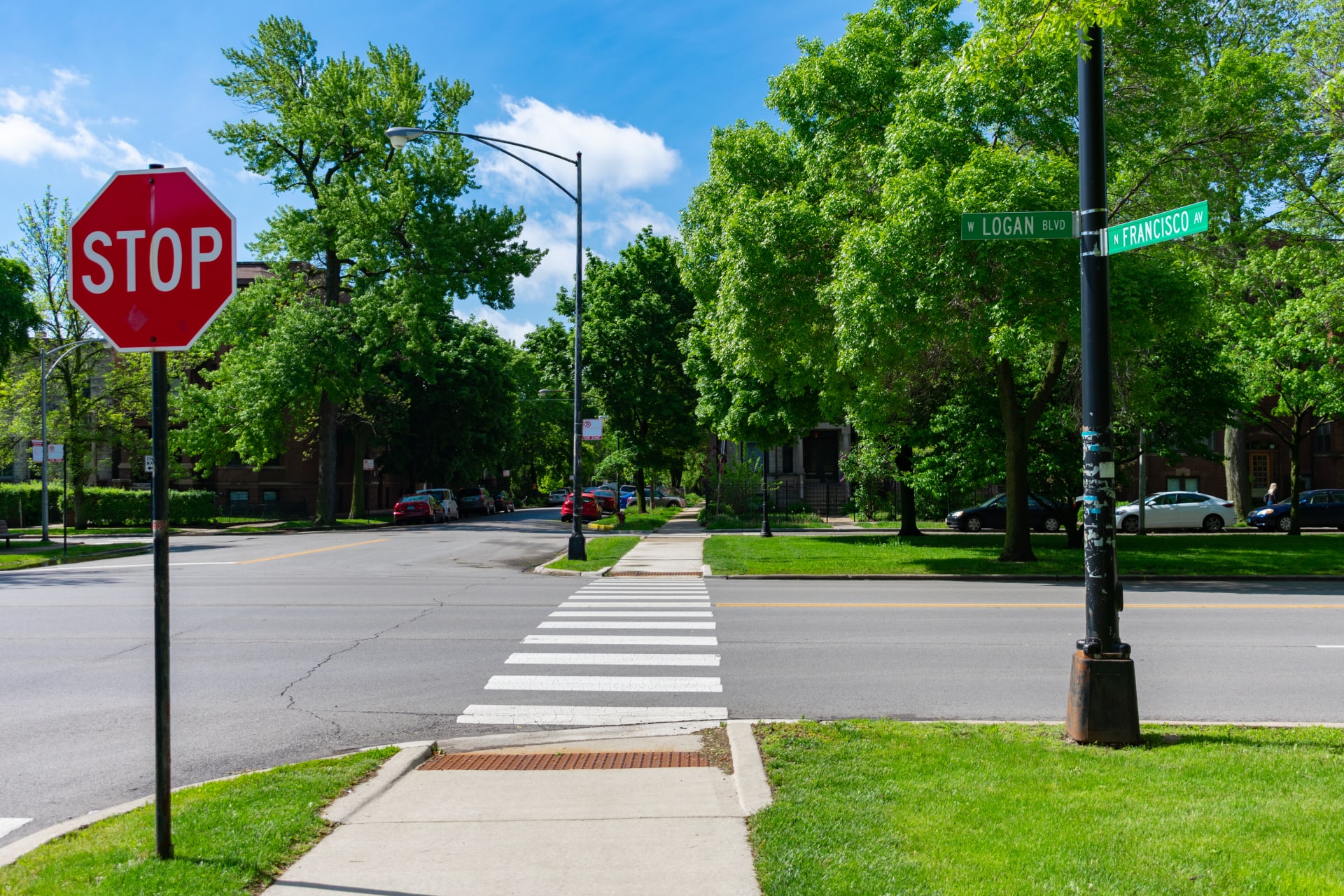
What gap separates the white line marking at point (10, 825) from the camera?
5258mm

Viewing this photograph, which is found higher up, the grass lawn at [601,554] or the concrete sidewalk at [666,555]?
the grass lawn at [601,554]

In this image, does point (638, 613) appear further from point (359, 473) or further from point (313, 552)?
point (359, 473)

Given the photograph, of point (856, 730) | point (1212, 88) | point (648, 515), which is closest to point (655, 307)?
point (648, 515)

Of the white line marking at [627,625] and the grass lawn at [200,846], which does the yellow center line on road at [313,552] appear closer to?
the white line marking at [627,625]

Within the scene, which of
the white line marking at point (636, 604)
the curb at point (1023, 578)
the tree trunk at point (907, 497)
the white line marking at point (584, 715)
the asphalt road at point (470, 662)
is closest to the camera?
the asphalt road at point (470, 662)

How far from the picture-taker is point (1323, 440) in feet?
165

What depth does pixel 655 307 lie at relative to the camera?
44594mm

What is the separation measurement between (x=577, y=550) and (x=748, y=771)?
16.2 metres

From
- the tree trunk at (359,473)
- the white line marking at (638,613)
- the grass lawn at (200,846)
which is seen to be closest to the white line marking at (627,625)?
the white line marking at (638,613)

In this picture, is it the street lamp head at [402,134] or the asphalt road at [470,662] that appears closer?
the asphalt road at [470,662]

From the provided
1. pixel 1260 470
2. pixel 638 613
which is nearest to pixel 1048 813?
pixel 638 613

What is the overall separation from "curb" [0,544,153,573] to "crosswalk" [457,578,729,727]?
16.0 meters

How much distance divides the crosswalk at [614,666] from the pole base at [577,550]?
669cm

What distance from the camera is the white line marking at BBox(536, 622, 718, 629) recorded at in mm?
12031
